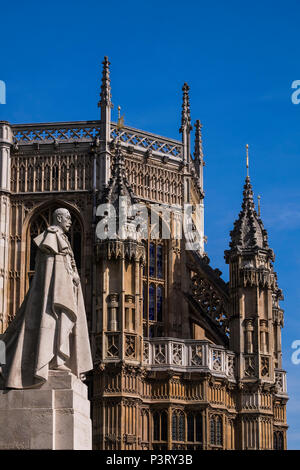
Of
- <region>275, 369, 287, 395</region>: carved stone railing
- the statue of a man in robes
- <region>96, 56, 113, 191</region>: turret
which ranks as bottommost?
the statue of a man in robes

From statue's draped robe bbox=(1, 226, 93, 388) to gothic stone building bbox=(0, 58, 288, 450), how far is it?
25.6 m

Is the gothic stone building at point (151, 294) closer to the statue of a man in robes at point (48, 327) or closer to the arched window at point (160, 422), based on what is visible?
the arched window at point (160, 422)

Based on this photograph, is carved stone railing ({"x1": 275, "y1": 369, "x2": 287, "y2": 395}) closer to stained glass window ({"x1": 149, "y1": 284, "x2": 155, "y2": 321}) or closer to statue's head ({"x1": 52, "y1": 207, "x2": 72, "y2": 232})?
stained glass window ({"x1": 149, "y1": 284, "x2": 155, "y2": 321})

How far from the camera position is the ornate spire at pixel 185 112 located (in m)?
51.1

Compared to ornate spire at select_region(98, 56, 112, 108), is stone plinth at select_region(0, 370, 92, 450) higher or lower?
lower

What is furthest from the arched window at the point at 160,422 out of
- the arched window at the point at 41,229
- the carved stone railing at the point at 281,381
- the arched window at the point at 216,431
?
the arched window at the point at 41,229

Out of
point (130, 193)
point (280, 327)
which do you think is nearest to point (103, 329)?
point (130, 193)

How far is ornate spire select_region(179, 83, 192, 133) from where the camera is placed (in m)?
51.1

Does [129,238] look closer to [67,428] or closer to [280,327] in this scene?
[280,327]

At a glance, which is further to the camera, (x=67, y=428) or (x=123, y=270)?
(x=123, y=270)

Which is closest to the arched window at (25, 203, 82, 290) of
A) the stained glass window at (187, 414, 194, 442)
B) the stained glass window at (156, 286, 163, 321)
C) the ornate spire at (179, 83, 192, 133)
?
the stained glass window at (156, 286, 163, 321)

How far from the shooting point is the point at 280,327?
49.8m
